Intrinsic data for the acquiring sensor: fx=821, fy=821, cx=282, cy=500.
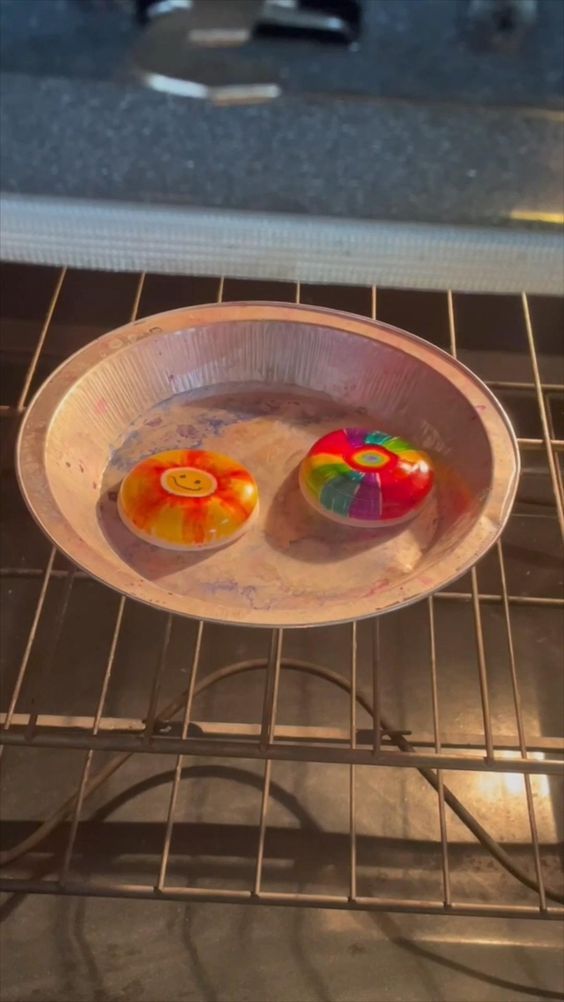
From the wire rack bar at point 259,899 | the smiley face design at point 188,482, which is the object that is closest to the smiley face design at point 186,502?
the smiley face design at point 188,482

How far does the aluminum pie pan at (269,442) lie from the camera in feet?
1.79

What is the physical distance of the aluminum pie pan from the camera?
55 centimetres

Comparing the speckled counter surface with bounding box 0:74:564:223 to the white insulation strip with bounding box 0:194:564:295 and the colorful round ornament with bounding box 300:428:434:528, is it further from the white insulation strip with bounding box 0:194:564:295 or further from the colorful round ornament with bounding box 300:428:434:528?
the colorful round ornament with bounding box 300:428:434:528

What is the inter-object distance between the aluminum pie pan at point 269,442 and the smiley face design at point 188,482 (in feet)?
0.15

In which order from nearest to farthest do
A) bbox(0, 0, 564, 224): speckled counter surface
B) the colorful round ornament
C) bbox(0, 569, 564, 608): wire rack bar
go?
bbox(0, 0, 564, 224): speckled counter surface, the colorful round ornament, bbox(0, 569, 564, 608): wire rack bar

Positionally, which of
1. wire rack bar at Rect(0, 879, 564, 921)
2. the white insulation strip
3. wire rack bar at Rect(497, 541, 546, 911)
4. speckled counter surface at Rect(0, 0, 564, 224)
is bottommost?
wire rack bar at Rect(0, 879, 564, 921)

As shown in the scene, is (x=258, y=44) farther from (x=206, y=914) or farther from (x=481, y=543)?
(x=206, y=914)

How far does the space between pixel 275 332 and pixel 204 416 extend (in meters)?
0.09

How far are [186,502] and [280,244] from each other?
Result: 0.20 meters

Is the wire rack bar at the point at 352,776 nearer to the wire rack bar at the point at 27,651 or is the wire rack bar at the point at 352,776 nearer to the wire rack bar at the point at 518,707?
the wire rack bar at the point at 518,707

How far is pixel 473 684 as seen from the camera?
39.6 inches

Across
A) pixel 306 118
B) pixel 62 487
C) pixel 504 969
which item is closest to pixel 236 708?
pixel 504 969

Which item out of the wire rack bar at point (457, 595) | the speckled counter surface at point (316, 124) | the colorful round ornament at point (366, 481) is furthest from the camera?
the wire rack bar at point (457, 595)

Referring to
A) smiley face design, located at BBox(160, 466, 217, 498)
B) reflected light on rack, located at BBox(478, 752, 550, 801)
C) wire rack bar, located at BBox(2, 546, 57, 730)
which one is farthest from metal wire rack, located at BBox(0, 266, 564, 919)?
smiley face design, located at BBox(160, 466, 217, 498)
